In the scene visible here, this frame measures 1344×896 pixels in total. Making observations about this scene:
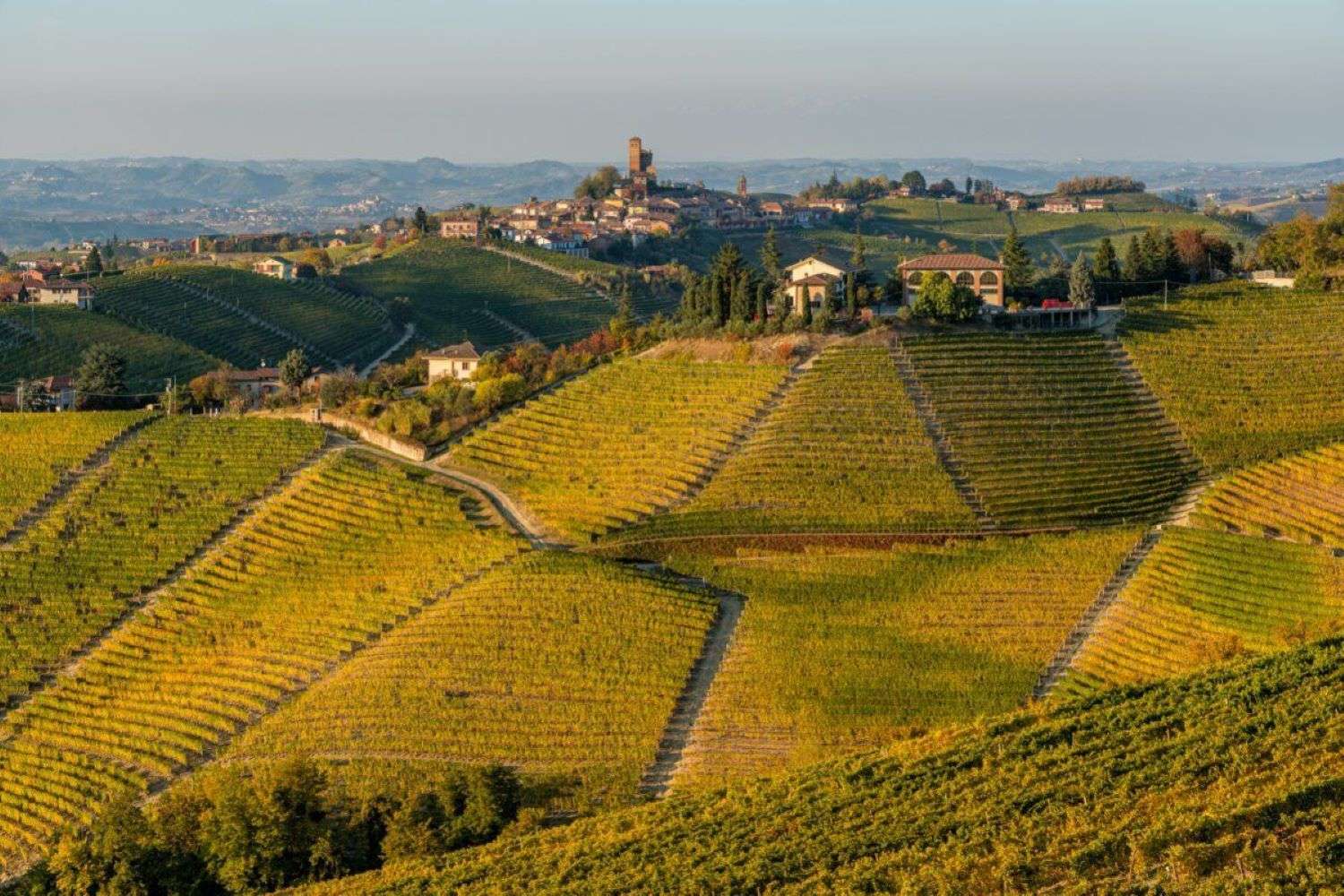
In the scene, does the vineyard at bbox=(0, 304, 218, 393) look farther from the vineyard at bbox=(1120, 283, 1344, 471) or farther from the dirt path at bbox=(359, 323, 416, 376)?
the vineyard at bbox=(1120, 283, 1344, 471)

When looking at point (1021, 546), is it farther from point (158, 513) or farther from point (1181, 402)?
point (158, 513)

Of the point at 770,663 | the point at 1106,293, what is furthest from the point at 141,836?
the point at 1106,293

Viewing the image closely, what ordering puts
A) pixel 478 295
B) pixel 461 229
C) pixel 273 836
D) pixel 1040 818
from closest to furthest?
pixel 1040 818 < pixel 273 836 < pixel 478 295 < pixel 461 229

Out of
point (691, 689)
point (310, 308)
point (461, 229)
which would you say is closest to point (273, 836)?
point (691, 689)

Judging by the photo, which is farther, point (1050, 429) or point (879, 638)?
point (1050, 429)

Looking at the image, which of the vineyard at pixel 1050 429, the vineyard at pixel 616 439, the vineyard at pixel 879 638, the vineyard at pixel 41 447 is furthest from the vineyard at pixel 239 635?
the vineyard at pixel 1050 429

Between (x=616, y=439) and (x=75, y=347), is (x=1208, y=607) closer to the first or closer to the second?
(x=616, y=439)
